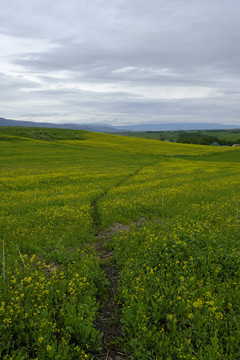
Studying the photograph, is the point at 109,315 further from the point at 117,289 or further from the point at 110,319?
the point at 117,289

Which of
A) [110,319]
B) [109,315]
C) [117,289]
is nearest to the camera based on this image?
[110,319]

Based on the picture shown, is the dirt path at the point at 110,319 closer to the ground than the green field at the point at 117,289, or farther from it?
closer to the ground

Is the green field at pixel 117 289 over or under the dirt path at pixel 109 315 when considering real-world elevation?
over

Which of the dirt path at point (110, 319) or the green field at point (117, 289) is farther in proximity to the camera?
the dirt path at point (110, 319)

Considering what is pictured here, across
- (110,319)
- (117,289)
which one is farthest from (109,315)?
(117,289)

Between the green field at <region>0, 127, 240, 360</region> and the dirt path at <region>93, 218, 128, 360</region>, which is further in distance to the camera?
the dirt path at <region>93, 218, 128, 360</region>

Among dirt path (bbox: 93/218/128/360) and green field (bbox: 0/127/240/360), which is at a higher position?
green field (bbox: 0/127/240/360)

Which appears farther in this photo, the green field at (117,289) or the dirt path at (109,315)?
the dirt path at (109,315)

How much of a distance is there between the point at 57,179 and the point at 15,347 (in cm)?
2006

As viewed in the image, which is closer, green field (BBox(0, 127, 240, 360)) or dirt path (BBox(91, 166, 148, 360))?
green field (BBox(0, 127, 240, 360))

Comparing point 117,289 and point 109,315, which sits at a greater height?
point 117,289

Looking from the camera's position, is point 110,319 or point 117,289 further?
point 117,289

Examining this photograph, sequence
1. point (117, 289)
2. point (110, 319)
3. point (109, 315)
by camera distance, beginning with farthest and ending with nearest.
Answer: point (117, 289) < point (109, 315) < point (110, 319)

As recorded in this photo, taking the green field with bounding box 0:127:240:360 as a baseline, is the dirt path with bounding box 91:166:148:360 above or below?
below
